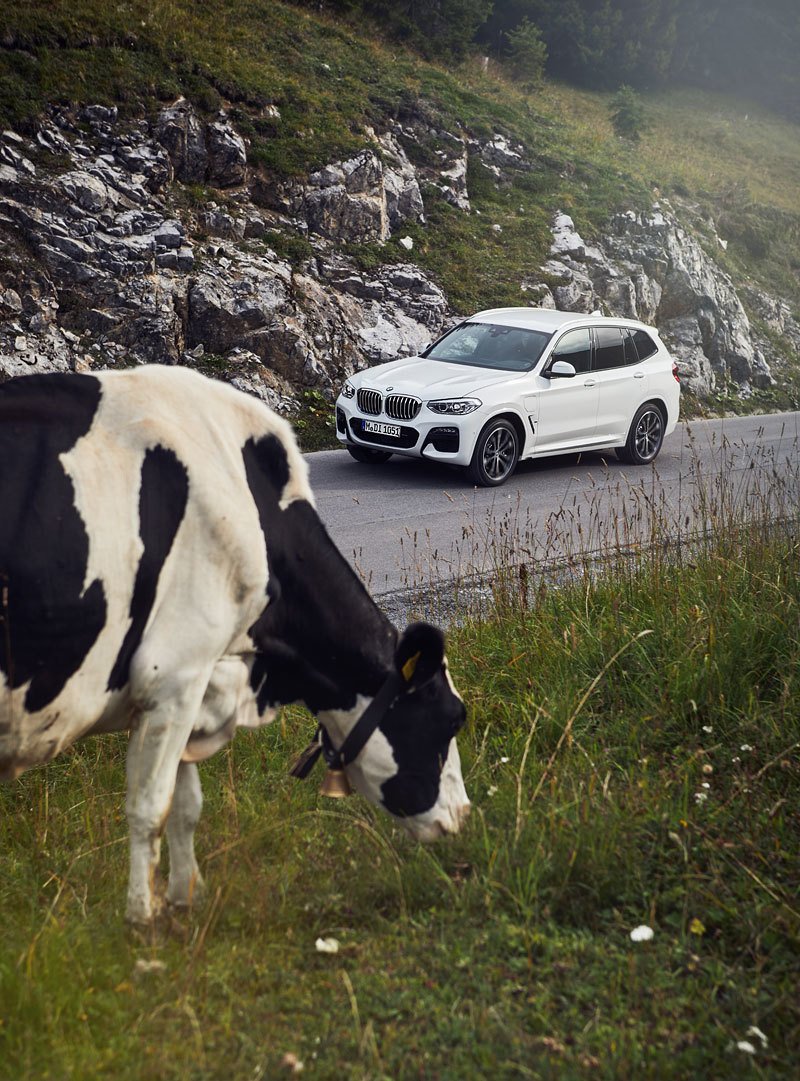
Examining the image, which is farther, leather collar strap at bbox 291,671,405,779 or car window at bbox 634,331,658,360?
car window at bbox 634,331,658,360

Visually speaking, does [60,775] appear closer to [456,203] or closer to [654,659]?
[654,659]

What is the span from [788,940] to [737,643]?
6.20 ft

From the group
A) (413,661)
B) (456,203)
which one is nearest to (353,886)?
(413,661)

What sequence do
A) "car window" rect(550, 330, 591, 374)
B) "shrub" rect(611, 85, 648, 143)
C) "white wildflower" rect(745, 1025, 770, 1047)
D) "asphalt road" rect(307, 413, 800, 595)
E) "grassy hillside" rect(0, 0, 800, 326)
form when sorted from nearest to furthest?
"white wildflower" rect(745, 1025, 770, 1047) → "asphalt road" rect(307, 413, 800, 595) → "car window" rect(550, 330, 591, 374) → "grassy hillside" rect(0, 0, 800, 326) → "shrub" rect(611, 85, 648, 143)

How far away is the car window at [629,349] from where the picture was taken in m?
14.2

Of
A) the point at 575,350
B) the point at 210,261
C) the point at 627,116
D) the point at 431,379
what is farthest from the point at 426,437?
the point at 627,116

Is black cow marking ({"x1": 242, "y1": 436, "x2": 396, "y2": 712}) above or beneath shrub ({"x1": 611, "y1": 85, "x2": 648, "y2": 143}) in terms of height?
beneath

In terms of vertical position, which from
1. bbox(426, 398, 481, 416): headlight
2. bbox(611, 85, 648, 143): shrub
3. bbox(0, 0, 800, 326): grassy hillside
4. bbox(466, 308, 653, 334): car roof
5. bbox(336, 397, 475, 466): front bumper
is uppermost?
bbox(611, 85, 648, 143): shrub

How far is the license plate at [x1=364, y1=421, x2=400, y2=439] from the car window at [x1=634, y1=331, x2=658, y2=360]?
13.7 feet

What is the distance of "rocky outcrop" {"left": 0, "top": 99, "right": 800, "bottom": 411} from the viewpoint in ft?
50.9

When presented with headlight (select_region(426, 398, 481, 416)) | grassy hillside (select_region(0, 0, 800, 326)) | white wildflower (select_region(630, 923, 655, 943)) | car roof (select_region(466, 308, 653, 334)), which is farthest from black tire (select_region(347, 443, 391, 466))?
white wildflower (select_region(630, 923, 655, 943))

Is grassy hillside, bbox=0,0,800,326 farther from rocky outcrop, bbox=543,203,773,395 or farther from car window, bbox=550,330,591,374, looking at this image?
car window, bbox=550,330,591,374

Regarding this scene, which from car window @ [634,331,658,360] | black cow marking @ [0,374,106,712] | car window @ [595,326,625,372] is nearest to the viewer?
black cow marking @ [0,374,106,712]

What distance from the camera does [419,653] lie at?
3.38 metres
